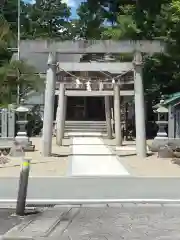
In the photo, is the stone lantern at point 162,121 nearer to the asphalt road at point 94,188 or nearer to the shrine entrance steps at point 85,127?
the asphalt road at point 94,188

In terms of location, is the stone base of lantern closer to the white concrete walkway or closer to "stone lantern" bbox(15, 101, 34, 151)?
the white concrete walkway

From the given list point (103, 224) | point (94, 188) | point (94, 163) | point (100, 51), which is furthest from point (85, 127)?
point (103, 224)

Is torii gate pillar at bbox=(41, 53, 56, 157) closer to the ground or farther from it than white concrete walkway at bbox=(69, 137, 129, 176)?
farther from it

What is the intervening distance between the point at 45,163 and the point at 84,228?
9.82 metres

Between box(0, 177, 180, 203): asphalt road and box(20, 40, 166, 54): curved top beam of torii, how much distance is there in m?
7.23

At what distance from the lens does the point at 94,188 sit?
12.1 meters

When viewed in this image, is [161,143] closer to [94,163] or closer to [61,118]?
[94,163]

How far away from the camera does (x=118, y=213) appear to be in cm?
911

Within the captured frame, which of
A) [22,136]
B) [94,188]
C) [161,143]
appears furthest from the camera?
[22,136]

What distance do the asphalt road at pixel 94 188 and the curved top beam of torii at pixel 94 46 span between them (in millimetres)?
7225

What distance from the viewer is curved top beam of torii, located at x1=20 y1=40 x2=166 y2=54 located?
763 inches

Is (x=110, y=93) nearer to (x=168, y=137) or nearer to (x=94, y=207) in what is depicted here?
(x=168, y=137)

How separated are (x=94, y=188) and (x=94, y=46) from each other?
867cm

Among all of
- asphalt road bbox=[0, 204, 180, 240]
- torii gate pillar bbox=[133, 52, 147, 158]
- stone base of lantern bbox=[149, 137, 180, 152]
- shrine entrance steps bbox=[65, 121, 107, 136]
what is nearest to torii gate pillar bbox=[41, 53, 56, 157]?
torii gate pillar bbox=[133, 52, 147, 158]
